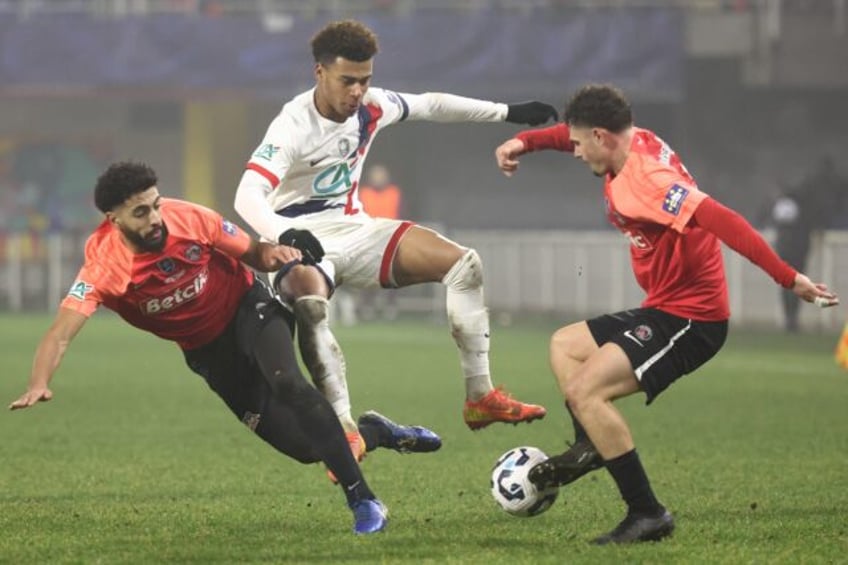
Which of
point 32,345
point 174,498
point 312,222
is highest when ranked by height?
point 312,222

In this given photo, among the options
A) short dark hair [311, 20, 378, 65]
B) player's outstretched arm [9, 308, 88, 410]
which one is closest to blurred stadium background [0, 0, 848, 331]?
short dark hair [311, 20, 378, 65]

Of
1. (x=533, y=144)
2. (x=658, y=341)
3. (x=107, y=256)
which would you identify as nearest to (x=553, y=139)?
(x=533, y=144)

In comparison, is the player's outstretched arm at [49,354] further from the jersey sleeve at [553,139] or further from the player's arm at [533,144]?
the jersey sleeve at [553,139]

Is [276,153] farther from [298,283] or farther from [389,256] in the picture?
[389,256]

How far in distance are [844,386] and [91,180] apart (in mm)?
21999

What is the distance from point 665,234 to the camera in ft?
27.7

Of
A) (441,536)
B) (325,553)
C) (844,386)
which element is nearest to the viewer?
(325,553)

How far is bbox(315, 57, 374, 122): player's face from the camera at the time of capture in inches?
384

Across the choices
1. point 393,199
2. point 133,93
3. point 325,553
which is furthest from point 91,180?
point 325,553

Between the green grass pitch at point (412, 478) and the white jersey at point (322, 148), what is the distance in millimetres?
1584

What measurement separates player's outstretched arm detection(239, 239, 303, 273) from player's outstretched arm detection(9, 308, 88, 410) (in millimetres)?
Result: 836

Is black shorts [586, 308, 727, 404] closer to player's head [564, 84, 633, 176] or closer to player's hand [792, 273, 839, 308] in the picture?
player's head [564, 84, 633, 176]

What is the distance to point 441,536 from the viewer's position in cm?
873

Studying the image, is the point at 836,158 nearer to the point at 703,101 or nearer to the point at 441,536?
the point at 703,101
